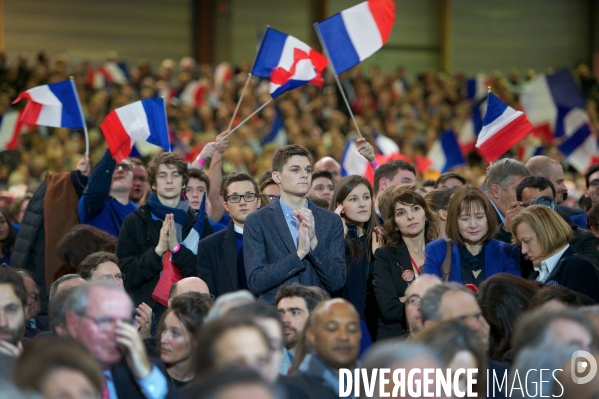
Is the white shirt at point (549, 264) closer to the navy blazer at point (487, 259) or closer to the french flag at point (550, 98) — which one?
the navy blazer at point (487, 259)

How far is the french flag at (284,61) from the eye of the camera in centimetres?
774

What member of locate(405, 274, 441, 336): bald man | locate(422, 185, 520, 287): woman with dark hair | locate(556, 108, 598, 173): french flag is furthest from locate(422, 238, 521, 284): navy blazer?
locate(556, 108, 598, 173): french flag

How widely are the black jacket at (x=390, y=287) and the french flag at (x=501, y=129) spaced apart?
2194 millimetres

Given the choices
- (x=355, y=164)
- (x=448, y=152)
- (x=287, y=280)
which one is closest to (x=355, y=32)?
(x=355, y=164)

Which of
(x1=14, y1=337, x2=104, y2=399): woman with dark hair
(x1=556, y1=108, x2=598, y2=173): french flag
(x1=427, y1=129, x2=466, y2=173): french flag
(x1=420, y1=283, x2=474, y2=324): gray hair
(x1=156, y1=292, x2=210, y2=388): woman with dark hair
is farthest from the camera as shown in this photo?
(x1=427, y1=129, x2=466, y2=173): french flag

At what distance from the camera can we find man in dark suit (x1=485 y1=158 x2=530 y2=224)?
646cm

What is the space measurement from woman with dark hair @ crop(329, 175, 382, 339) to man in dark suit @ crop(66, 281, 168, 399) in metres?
2.27

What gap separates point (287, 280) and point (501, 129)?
3121mm

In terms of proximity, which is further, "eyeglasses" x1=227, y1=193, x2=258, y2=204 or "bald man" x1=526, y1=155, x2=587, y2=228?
"bald man" x1=526, y1=155, x2=587, y2=228

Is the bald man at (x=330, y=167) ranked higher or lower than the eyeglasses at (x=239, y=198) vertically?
higher

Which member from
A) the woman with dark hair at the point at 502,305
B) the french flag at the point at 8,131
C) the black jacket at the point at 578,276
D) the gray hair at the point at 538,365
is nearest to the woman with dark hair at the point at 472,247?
the black jacket at the point at 578,276

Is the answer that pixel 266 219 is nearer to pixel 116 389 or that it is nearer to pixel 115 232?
pixel 116 389

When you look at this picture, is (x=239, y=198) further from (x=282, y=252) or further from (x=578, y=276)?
(x=578, y=276)

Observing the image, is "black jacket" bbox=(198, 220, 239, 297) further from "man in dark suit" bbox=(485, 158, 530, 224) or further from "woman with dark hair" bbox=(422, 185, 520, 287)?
"man in dark suit" bbox=(485, 158, 530, 224)
